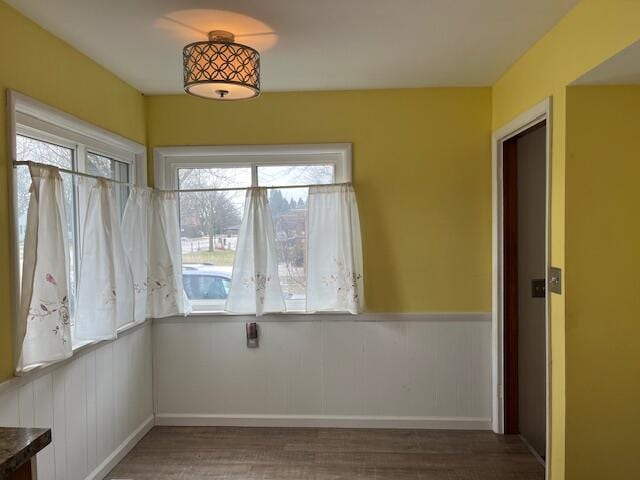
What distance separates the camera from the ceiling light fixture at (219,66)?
1.96m

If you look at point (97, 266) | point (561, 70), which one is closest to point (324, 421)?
point (97, 266)

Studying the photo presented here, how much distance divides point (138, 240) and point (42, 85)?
1.10 m

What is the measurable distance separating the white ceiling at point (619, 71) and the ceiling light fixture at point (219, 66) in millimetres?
1440

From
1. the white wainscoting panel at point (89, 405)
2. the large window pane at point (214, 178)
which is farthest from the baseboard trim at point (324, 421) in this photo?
the large window pane at point (214, 178)

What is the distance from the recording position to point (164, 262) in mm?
3064

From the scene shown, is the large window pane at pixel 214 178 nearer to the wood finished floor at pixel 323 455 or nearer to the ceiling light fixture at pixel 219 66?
the ceiling light fixture at pixel 219 66

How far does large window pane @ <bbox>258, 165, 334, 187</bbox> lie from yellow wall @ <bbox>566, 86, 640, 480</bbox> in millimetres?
1616

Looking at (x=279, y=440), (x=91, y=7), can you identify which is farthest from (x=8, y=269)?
(x=279, y=440)

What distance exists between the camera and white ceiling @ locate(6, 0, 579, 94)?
→ 1.90 metres

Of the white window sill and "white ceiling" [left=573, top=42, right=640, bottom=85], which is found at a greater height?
"white ceiling" [left=573, top=42, right=640, bottom=85]

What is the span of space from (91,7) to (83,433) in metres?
A: 2.10

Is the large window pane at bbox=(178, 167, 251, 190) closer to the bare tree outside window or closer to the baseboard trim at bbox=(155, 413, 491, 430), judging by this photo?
the bare tree outside window

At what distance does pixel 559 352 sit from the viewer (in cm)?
206

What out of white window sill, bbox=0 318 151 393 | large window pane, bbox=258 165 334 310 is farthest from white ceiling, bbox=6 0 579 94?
white window sill, bbox=0 318 151 393
